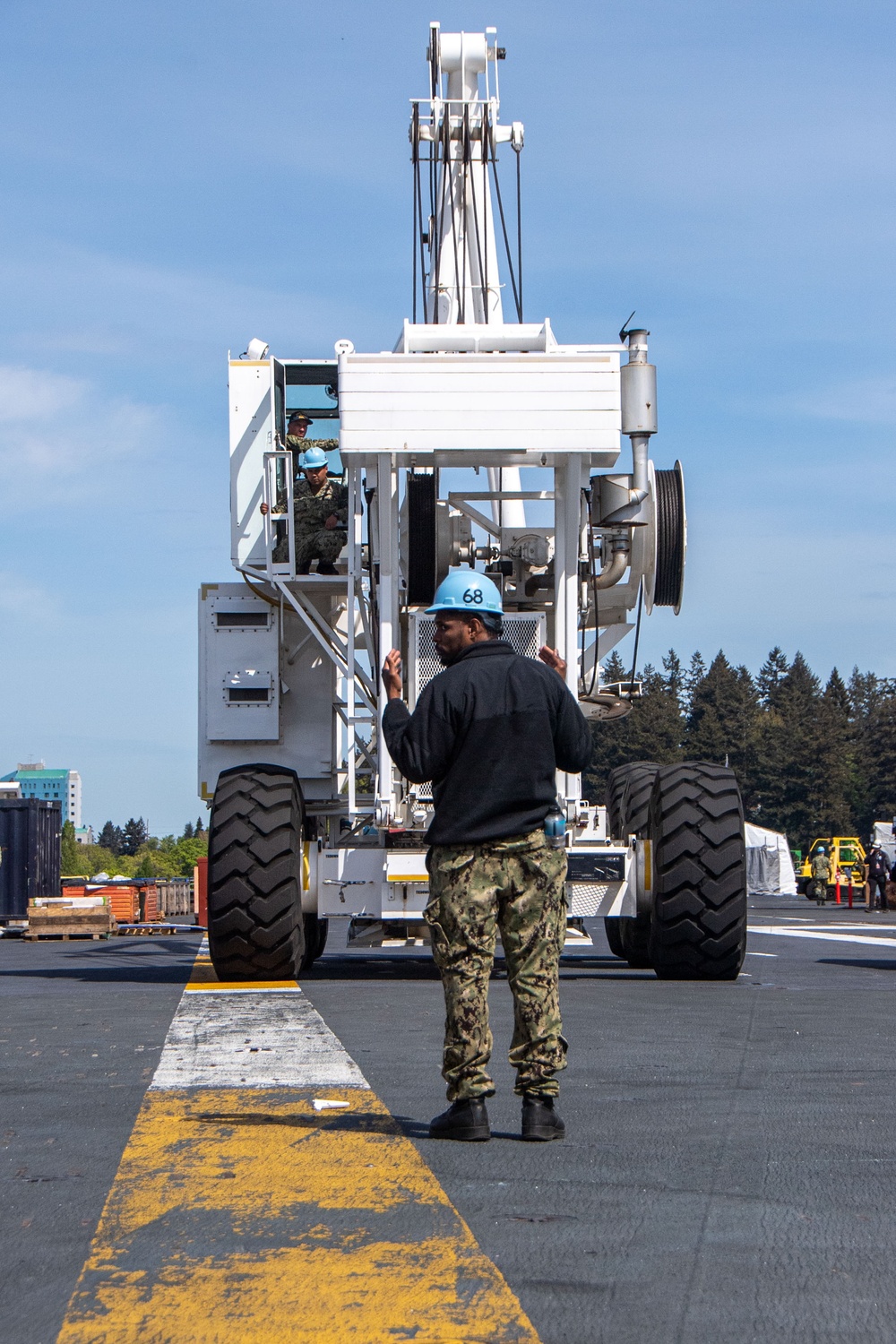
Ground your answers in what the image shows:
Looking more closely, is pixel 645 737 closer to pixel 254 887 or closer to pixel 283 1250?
pixel 254 887

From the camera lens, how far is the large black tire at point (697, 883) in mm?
11109

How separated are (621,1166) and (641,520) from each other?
7921 millimetres

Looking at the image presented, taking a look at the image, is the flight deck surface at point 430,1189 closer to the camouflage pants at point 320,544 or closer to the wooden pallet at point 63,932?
the camouflage pants at point 320,544

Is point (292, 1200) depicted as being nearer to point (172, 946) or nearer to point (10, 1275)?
point (10, 1275)

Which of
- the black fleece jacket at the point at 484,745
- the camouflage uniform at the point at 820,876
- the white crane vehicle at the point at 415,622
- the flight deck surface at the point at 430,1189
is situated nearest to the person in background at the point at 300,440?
the white crane vehicle at the point at 415,622

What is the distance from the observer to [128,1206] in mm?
4172

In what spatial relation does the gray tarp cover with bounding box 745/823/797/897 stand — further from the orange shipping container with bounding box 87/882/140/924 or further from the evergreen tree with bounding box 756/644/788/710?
the evergreen tree with bounding box 756/644/788/710

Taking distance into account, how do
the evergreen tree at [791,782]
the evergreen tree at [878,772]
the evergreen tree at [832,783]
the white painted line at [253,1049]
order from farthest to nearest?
the evergreen tree at [791,782] < the evergreen tree at [832,783] < the evergreen tree at [878,772] < the white painted line at [253,1049]

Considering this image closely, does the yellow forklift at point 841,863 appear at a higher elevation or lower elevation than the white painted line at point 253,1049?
higher

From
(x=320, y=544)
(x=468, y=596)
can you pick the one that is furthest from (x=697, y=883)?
(x=468, y=596)

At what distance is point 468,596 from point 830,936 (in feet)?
60.2

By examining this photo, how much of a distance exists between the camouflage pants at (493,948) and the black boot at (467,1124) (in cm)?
4

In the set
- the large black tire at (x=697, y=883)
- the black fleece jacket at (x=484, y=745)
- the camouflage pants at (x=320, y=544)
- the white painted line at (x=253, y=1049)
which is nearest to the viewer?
the black fleece jacket at (x=484, y=745)

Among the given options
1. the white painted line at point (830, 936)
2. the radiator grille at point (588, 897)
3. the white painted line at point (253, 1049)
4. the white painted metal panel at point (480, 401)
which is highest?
the white painted metal panel at point (480, 401)
